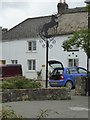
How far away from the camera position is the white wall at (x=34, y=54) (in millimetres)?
45625

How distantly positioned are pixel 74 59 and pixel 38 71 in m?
6.02

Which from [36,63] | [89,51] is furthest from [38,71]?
[89,51]

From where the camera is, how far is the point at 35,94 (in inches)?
775

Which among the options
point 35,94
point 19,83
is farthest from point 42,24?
point 35,94

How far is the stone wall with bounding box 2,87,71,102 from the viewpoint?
18.7 metres

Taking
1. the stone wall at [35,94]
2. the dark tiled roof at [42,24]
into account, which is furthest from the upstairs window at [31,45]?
the stone wall at [35,94]

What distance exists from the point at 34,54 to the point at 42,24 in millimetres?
4831


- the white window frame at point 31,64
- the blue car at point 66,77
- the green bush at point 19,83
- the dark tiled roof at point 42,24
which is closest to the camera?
the green bush at point 19,83

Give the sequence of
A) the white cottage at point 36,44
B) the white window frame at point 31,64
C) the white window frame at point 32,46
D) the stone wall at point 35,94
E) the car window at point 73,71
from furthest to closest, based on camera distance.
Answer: the white window frame at point 32,46 → the white window frame at point 31,64 → the white cottage at point 36,44 → the car window at point 73,71 → the stone wall at point 35,94

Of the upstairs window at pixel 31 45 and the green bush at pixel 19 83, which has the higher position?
the upstairs window at pixel 31 45

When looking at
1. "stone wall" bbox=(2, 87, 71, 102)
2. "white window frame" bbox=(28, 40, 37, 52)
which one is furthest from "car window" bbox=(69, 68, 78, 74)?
"white window frame" bbox=(28, 40, 37, 52)

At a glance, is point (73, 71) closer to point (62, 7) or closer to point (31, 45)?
point (31, 45)

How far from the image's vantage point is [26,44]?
51656 mm

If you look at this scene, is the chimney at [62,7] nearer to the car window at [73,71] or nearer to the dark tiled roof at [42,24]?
the dark tiled roof at [42,24]
